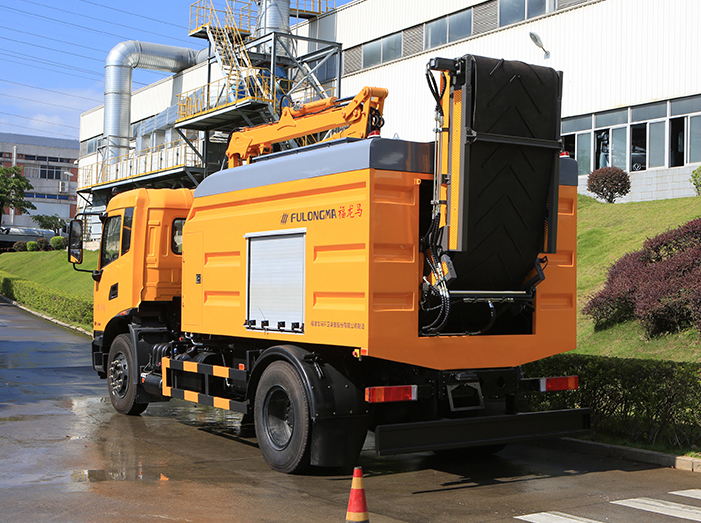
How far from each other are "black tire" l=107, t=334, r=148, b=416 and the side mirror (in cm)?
138

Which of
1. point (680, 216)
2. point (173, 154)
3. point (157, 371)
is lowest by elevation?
point (157, 371)

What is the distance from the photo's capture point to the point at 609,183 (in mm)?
24797

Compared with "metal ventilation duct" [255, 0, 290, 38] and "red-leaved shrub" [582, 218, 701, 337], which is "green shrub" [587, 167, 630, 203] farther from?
"metal ventilation duct" [255, 0, 290, 38]

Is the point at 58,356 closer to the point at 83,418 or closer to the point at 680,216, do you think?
the point at 83,418

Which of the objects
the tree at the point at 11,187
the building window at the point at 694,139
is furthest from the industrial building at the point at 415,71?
the tree at the point at 11,187

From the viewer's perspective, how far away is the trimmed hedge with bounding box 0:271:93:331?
25062mm

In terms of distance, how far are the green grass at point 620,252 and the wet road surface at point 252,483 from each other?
4.74 metres

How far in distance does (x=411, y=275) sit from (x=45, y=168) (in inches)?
5050

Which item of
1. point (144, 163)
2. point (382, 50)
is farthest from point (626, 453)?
point (144, 163)

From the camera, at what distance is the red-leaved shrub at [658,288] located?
13281 millimetres

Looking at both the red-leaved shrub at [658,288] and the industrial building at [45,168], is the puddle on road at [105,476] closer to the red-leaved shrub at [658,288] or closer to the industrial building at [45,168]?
the red-leaved shrub at [658,288]

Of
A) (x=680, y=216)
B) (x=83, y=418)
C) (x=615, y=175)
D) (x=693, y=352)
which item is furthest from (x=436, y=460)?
(x=615, y=175)

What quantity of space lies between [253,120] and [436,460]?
27.0 metres

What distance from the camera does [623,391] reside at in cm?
911
